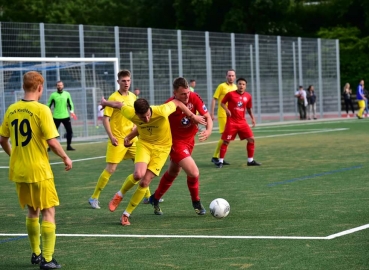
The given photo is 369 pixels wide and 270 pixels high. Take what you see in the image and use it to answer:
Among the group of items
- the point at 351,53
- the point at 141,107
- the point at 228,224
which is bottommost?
the point at 228,224

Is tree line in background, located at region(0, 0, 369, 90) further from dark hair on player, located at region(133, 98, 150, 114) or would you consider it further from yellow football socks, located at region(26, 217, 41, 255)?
yellow football socks, located at region(26, 217, 41, 255)

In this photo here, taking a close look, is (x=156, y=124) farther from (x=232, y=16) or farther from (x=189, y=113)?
(x=232, y=16)

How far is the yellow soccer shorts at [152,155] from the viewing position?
10.6 metres

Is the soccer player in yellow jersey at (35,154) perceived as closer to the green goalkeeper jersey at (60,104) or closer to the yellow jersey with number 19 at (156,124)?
the yellow jersey with number 19 at (156,124)

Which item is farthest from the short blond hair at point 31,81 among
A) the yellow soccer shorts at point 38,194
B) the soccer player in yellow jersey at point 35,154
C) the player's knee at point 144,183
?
the player's knee at point 144,183

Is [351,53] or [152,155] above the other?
[351,53]

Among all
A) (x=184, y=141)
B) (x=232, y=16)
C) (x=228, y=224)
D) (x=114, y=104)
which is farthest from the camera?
(x=232, y=16)

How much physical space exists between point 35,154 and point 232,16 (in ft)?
176

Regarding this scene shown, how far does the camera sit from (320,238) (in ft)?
29.1

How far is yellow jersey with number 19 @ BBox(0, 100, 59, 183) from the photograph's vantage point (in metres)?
7.78

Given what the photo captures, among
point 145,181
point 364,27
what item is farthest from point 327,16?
point 145,181

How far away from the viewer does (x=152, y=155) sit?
35.0 feet

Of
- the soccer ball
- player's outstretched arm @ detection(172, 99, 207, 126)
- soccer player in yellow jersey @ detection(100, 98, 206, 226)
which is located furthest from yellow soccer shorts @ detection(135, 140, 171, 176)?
the soccer ball

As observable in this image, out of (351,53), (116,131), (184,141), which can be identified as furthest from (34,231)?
(351,53)
